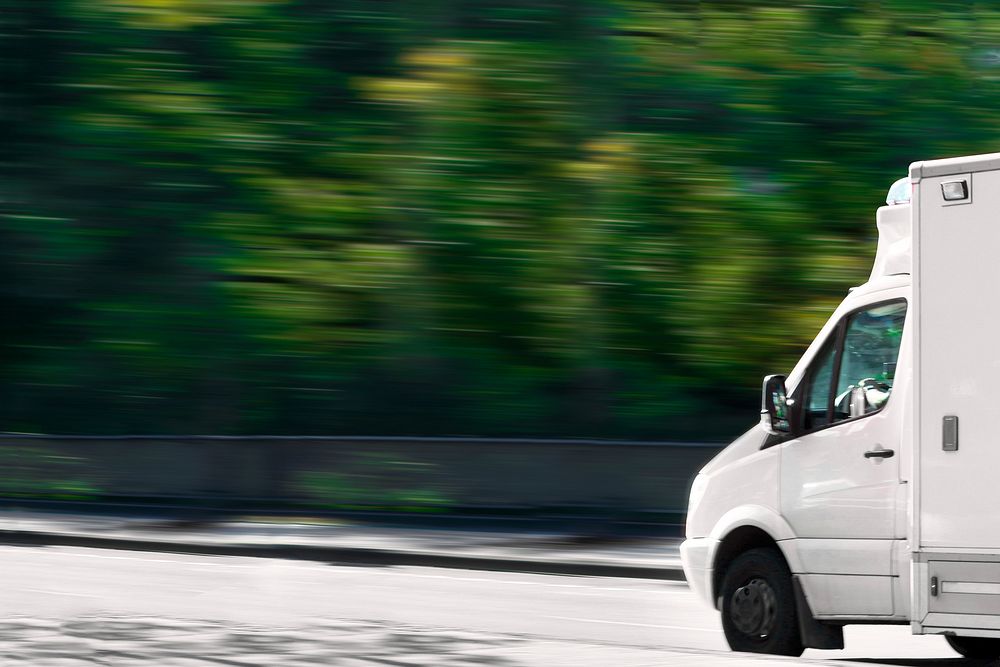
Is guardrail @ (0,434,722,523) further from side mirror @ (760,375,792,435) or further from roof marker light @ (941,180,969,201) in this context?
roof marker light @ (941,180,969,201)

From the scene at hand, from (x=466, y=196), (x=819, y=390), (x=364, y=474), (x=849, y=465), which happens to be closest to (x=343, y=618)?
(x=819, y=390)

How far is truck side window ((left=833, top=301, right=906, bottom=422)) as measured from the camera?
7.32 metres

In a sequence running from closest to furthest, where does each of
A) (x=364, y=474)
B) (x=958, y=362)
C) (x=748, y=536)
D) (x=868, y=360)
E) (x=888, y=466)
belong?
(x=958, y=362)
(x=888, y=466)
(x=868, y=360)
(x=748, y=536)
(x=364, y=474)

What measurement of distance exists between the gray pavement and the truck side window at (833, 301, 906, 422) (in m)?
5.77

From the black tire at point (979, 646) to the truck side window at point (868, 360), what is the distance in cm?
159

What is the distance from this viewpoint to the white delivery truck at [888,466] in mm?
6422

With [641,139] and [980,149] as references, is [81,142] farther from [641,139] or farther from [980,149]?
[980,149]

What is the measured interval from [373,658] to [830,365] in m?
2.94

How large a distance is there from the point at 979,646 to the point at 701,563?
161 cm

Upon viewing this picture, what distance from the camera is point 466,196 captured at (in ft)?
66.4

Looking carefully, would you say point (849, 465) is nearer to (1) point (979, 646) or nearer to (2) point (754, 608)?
(2) point (754, 608)

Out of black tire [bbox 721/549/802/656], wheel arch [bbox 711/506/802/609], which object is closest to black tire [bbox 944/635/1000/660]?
black tire [bbox 721/549/802/656]

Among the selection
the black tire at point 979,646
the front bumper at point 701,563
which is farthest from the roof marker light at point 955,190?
the black tire at point 979,646

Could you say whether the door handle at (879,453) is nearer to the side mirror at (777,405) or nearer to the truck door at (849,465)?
the truck door at (849,465)
